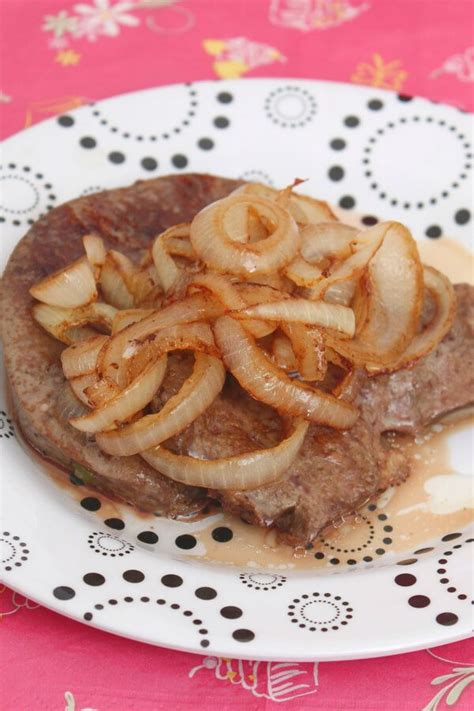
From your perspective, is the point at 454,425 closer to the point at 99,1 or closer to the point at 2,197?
the point at 2,197

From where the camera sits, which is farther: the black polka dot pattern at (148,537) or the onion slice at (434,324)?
the onion slice at (434,324)

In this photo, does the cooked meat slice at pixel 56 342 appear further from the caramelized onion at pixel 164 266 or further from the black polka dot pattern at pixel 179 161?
the black polka dot pattern at pixel 179 161

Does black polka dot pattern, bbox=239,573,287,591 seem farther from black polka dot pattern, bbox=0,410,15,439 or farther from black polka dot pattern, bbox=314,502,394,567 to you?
black polka dot pattern, bbox=0,410,15,439

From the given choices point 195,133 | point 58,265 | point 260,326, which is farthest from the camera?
point 195,133

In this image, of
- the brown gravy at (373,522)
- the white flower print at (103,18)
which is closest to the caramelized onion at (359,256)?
the brown gravy at (373,522)

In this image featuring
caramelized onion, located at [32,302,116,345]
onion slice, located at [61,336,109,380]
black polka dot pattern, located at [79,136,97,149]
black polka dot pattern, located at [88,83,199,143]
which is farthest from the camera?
black polka dot pattern, located at [88,83,199,143]

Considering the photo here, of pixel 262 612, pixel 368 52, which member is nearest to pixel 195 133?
pixel 368 52

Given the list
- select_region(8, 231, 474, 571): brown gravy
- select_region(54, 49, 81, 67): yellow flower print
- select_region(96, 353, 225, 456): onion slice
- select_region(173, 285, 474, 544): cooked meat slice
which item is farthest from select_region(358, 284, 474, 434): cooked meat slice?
select_region(54, 49, 81, 67): yellow flower print
